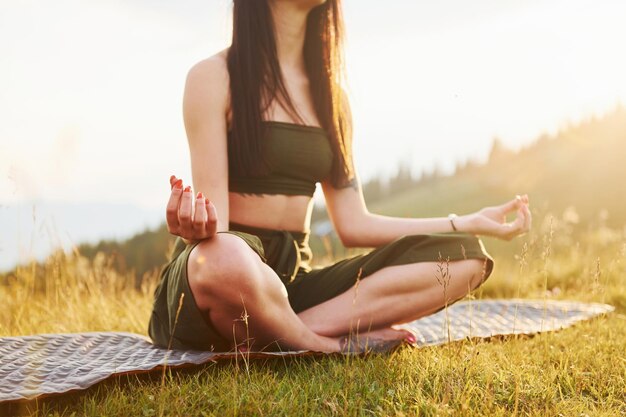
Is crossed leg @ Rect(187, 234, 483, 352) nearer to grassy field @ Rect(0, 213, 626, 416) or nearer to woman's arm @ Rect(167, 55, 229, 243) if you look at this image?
grassy field @ Rect(0, 213, 626, 416)

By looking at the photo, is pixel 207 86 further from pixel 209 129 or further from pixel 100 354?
pixel 100 354

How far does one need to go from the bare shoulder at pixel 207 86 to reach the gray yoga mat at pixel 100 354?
1079 millimetres

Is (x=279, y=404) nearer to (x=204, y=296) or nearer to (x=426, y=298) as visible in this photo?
(x=204, y=296)

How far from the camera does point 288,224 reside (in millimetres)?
3041

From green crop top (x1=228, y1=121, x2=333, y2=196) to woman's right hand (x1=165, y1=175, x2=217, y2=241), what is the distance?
2.28 feet

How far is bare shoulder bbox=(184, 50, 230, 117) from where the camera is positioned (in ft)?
9.41

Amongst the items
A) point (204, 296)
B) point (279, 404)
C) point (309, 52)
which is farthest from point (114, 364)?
point (309, 52)

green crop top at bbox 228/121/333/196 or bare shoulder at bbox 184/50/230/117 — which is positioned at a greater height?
bare shoulder at bbox 184/50/230/117

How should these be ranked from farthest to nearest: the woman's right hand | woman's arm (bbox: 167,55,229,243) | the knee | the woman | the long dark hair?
the long dark hair < woman's arm (bbox: 167,55,229,243) < the woman < the knee < the woman's right hand

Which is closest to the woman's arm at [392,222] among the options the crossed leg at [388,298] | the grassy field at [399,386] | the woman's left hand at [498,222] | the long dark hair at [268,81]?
the woman's left hand at [498,222]

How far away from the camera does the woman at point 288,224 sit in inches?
101

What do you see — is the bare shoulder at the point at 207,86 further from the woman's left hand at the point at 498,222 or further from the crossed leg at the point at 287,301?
the woman's left hand at the point at 498,222

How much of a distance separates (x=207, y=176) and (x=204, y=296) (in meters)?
0.59

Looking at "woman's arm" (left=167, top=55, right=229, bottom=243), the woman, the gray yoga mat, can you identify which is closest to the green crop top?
the woman
